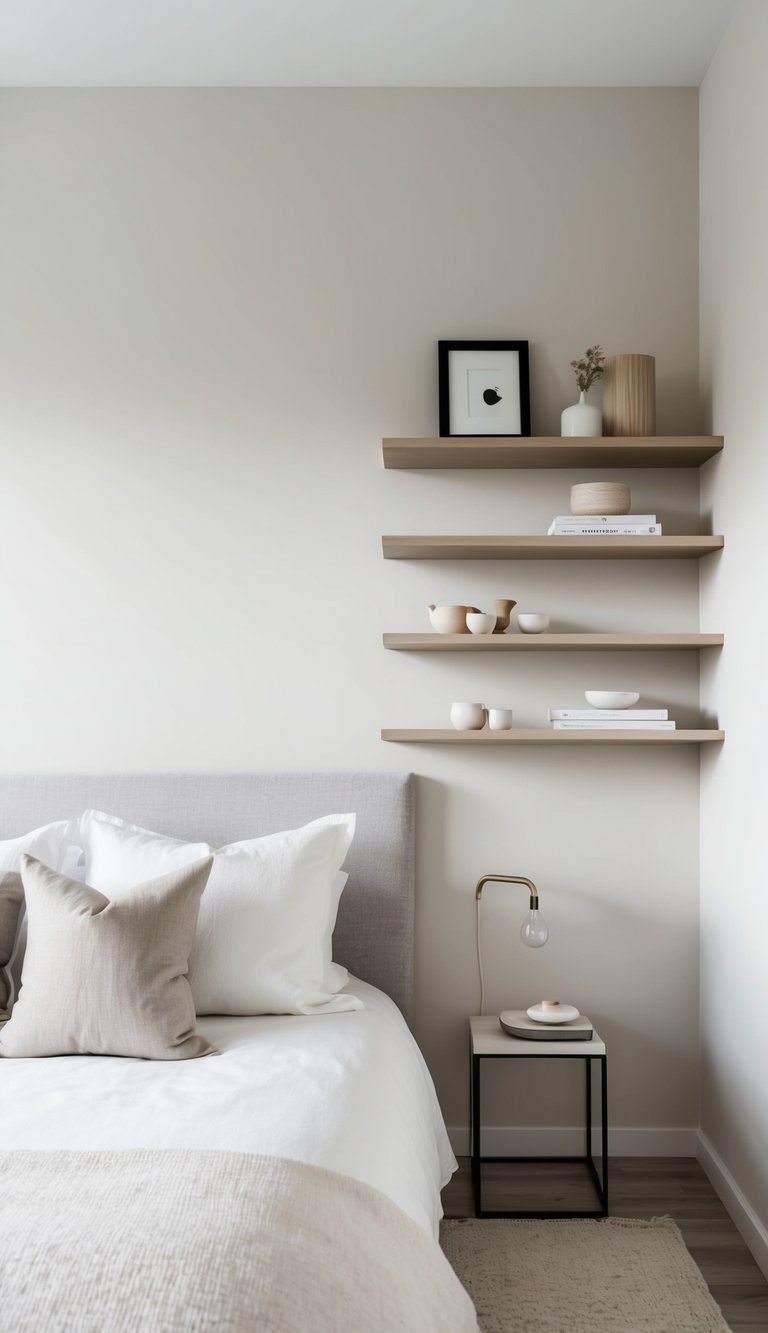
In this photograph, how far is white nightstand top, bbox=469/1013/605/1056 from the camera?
2479 mm

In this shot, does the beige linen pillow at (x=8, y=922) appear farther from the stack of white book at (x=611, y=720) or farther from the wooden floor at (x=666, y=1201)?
the stack of white book at (x=611, y=720)

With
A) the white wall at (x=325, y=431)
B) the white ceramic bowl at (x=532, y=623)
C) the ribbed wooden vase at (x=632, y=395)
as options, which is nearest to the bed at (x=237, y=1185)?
the white wall at (x=325, y=431)

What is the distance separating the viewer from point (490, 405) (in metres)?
2.81

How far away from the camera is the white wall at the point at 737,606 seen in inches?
92.4

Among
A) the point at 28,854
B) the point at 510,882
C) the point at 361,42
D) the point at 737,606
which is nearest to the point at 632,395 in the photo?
the point at 737,606

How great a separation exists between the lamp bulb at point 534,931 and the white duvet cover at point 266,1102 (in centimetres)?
50

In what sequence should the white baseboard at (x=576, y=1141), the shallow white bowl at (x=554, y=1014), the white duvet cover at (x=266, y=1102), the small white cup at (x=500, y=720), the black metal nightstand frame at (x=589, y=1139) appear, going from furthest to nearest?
the white baseboard at (x=576, y=1141) < the small white cup at (x=500, y=720) < the shallow white bowl at (x=554, y=1014) < the black metal nightstand frame at (x=589, y=1139) < the white duvet cover at (x=266, y=1102)

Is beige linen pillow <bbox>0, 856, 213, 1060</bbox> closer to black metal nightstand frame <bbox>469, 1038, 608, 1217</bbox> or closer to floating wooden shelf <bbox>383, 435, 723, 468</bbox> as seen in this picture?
black metal nightstand frame <bbox>469, 1038, 608, 1217</bbox>

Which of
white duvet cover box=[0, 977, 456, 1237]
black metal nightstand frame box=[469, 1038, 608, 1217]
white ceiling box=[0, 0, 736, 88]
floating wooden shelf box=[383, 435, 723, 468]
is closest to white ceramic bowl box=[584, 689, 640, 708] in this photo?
floating wooden shelf box=[383, 435, 723, 468]

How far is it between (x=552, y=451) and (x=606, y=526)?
0.25 metres

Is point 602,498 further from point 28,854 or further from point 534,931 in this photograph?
point 28,854

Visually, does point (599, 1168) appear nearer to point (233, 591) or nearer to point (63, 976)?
point (63, 976)

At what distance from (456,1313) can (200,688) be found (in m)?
1.76

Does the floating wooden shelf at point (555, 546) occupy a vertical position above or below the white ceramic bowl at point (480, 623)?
above
